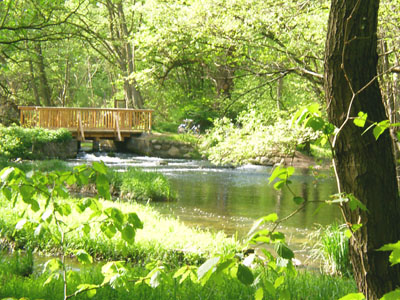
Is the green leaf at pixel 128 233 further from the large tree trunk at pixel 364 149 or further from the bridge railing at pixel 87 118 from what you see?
the bridge railing at pixel 87 118

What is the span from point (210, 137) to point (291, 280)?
296 inches

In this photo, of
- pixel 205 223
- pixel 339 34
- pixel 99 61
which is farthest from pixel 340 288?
pixel 99 61

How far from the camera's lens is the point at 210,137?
11.7 meters

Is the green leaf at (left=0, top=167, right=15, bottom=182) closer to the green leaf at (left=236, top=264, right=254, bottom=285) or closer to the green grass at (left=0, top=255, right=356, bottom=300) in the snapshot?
the green leaf at (left=236, top=264, right=254, bottom=285)

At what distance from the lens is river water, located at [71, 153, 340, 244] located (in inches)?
375

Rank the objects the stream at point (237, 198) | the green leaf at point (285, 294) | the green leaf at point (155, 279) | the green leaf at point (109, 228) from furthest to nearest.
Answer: the stream at point (237, 198), the green leaf at point (109, 228), the green leaf at point (155, 279), the green leaf at point (285, 294)

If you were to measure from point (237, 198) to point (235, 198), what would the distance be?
0.17 ft

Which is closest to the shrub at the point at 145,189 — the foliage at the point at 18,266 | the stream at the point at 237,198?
the stream at the point at 237,198

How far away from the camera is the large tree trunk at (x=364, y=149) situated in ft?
7.06

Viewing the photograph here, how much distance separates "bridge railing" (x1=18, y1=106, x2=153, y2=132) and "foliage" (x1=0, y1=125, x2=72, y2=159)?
6.88ft

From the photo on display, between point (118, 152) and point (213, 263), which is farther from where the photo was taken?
point (118, 152)

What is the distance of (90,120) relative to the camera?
2380 cm

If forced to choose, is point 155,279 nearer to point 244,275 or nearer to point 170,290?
point 244,275

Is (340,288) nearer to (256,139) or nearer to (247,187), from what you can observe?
(256,139)
